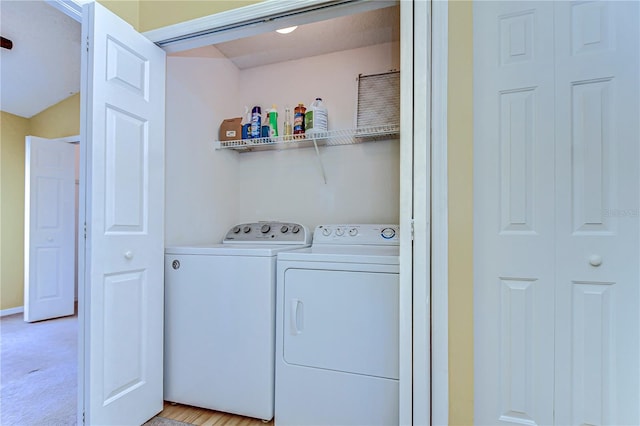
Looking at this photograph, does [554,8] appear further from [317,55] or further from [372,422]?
[372,422]

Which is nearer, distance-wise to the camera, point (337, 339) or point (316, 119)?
point (337, 339)

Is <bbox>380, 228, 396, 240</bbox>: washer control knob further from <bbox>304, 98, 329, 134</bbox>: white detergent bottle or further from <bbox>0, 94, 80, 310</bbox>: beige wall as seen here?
<bbox>0, 94, 80, 310</bbox>: beige wall

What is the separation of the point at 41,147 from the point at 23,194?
0.74 metres

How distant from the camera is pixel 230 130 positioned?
2545 millimetres

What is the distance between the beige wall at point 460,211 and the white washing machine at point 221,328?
2.86ft

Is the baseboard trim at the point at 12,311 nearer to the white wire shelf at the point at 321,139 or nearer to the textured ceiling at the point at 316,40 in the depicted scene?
the white wire shelf at the point at 321,139

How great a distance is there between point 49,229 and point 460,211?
Answer: 172 inches

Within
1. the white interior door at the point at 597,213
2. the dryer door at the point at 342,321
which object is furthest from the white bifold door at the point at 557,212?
the dryer door at the point at 342,321

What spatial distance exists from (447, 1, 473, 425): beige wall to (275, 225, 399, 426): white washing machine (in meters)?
0.25

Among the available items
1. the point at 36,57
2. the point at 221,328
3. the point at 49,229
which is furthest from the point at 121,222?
the point at 49,229

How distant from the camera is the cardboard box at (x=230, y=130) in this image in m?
2.54

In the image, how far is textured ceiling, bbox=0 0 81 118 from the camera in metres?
2.66

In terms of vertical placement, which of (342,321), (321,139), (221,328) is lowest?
(221,328)

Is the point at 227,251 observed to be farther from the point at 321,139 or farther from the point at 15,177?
the point at 15,177
